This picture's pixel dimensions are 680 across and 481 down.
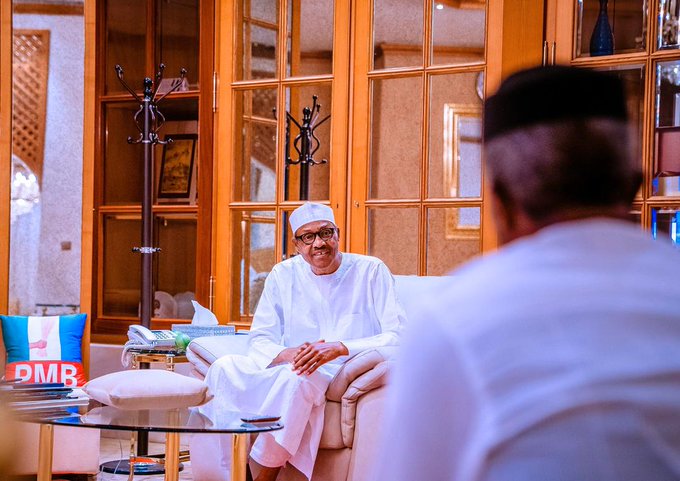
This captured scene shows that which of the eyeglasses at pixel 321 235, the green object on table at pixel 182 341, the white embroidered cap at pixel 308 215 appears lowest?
the green object on table at pixel 182 341

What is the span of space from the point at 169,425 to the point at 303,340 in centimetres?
139

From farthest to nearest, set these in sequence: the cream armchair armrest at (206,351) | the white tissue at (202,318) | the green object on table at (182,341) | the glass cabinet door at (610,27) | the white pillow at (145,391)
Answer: the white tissue at (202,318) < the green object on table at (182,341) < the glass cabinet door at (610,27) < the cream armchair armrest at (206,351) < the white pillow at (145,391)

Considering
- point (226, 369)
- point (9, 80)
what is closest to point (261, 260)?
point (226, 369)

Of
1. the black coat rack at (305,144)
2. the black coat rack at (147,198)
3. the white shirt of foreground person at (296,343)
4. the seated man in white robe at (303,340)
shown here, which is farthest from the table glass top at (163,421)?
the black coat rack at (305,144)

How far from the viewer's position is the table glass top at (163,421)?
2766mm

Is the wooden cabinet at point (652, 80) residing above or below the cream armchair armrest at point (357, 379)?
above

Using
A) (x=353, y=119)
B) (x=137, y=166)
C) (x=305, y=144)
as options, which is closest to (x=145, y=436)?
(x=305, y=144)

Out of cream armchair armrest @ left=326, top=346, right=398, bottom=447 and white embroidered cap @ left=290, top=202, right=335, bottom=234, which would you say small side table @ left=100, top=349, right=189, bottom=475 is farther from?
cream armchair armrest @ left=326, top=346, right=398, bottom=447

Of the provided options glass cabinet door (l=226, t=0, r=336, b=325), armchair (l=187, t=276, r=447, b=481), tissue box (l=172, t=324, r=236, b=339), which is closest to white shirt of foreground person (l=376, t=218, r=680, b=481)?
armchair (l=187, t=276, r=447, b=481)

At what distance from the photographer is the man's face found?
13.2 feet

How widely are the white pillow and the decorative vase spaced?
8.14 ft

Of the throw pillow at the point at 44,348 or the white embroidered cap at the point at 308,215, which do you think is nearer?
the white embroidered cap at the point at 308,215

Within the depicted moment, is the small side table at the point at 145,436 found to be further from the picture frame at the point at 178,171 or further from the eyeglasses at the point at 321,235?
the picture frame at the point at 178,171

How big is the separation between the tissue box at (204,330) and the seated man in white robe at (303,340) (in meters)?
0.30
